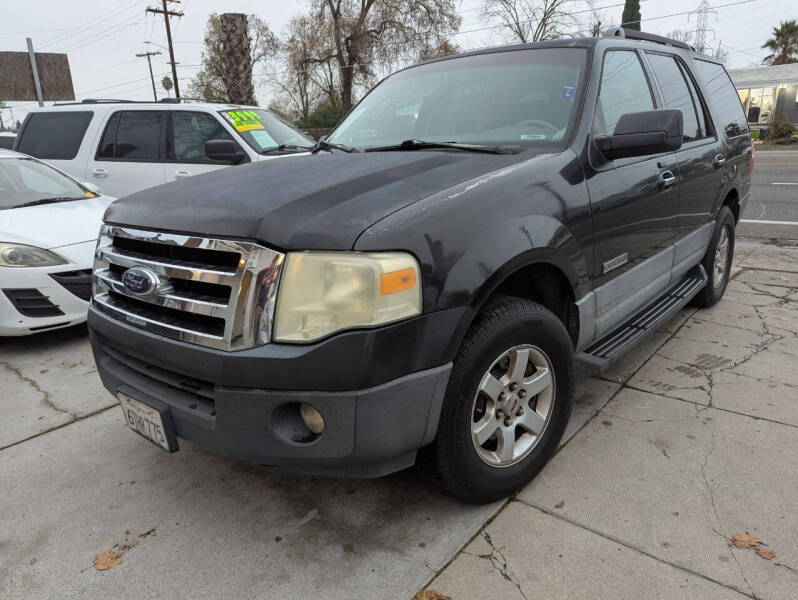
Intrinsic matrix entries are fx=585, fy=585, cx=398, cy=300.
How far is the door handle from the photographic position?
129 inches

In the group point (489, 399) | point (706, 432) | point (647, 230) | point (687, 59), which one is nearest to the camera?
point (489, 399)

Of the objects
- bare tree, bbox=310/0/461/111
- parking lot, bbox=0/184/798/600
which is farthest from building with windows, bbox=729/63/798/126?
parking lot, bbox=0/184/798/600

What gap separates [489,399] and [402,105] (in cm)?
193

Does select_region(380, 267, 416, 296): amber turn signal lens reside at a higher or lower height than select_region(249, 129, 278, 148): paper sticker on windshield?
lower

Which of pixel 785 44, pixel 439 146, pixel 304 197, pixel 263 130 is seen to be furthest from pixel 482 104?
pixel 785 44

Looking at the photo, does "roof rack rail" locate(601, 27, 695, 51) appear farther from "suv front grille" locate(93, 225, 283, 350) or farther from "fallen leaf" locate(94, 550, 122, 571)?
"fallen leaf" locate(94, 550, 122, 571)

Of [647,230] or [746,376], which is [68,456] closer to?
[647,230]

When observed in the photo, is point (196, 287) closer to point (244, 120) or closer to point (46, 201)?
point (46, 201)

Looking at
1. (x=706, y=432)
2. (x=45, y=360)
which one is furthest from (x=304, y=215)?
(x=45, y=360)

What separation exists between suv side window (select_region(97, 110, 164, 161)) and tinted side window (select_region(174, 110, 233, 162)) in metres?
0.26

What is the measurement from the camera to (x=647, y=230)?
3.19m

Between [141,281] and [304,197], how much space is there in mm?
700

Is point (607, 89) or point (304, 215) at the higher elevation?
point (607, 89)

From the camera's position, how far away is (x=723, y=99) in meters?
4.66
